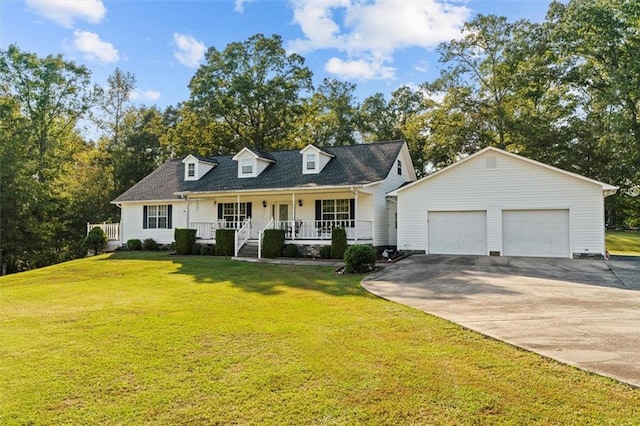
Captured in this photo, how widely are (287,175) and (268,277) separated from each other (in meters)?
9.26

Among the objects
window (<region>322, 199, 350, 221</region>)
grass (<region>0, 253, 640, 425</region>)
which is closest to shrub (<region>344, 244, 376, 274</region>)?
grass (<region>0, 253, 640, 425</region>)

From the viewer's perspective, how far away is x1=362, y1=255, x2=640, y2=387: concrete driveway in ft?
17.0

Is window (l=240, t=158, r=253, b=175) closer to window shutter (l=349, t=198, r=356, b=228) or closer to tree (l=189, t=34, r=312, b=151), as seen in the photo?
window shutter (l=349, t=198, r=356, b=228)

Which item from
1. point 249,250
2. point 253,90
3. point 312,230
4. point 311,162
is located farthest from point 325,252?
point 253,90

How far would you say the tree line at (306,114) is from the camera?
23156 mm

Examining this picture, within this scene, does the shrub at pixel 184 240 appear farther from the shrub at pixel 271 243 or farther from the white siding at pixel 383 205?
the white siding at pixel 383 205

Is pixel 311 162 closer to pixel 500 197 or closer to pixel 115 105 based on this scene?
pixel 500 197

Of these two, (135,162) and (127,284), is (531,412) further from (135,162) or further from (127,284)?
(135,162)

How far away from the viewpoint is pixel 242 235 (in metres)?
18.8

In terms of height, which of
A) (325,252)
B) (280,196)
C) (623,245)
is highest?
(280,196)

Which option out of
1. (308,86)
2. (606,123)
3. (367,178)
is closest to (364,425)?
(367,178)

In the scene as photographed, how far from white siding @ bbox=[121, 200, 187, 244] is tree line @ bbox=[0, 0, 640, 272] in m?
5.25

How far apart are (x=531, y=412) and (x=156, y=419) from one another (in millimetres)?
3369

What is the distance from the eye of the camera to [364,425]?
3475 millimetres
